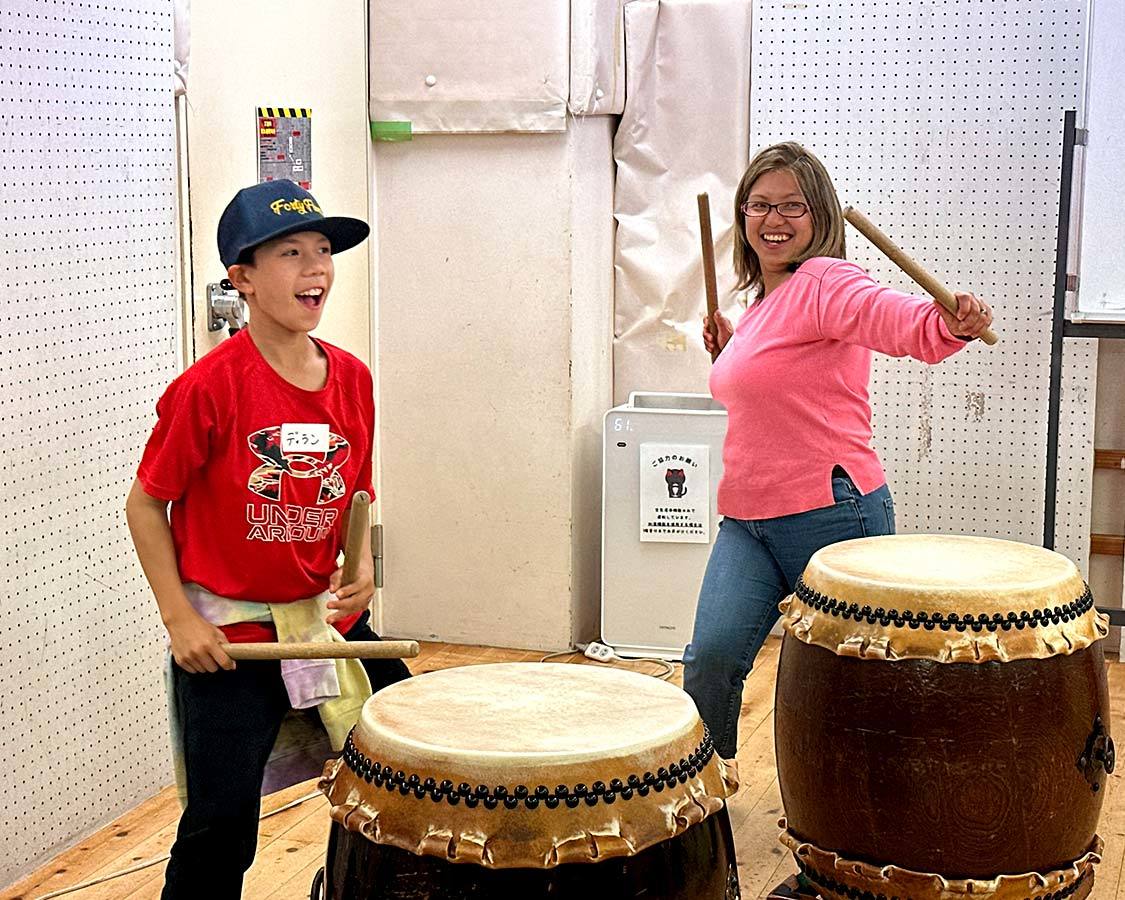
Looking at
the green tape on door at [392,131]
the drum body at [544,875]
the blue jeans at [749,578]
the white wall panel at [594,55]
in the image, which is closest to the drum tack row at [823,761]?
the drum body at [544,875]

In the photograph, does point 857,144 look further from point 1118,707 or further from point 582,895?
point 582,895

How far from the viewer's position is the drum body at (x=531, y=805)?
4.65ft

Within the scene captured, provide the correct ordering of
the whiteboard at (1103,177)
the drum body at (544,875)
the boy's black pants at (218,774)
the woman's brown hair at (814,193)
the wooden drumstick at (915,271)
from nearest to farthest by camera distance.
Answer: the drum body at (544,875) → the boy's black pants at (218,774) → the wooden drumstick at (915,271) → the woman's brown hair at (814,193) → the whiteboard at (1103,177)

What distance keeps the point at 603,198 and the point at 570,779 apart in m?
3.06

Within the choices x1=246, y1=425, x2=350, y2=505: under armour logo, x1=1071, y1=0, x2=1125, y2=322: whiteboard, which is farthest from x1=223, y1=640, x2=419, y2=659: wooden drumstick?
x1=1071, y1=0, x2=1125, y2=322: whiteboard

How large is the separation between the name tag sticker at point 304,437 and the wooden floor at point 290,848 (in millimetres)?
1030

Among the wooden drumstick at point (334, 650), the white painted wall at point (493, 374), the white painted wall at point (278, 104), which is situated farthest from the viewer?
the white painted wall at point (493, 374)

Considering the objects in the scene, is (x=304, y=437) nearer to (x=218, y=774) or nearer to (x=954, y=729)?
(x=218, y=774)

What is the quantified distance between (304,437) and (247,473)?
91 mm

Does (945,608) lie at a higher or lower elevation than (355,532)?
lower

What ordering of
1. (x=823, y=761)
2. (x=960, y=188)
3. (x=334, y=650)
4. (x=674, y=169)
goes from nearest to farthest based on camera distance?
1. (x=334, y=650)
2. (x=823, y=761)
3. (x=960, y=188)
4. (x=674, y=169)

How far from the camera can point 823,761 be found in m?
2.11

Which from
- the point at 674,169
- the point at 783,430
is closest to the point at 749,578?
the point at 783,430

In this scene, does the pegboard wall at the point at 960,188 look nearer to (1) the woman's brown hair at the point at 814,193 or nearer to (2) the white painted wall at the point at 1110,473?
(2) the white painted wall at the point at 1110,473
